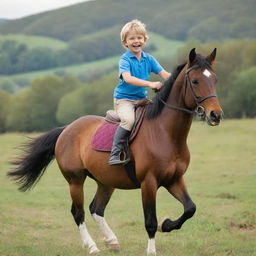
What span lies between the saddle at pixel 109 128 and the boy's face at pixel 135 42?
2.47 feet

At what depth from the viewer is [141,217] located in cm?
1396

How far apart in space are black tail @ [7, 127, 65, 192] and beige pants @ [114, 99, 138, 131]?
2.12 m

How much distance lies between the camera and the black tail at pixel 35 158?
418 inches

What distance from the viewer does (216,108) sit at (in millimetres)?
7324

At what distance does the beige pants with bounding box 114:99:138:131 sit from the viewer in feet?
28.0

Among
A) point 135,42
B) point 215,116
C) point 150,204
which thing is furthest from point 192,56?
point 150,204

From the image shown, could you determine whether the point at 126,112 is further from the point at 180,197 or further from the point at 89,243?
the point at 89,243

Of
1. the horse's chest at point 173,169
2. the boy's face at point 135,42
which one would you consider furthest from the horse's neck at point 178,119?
the boy's face at point 135,42

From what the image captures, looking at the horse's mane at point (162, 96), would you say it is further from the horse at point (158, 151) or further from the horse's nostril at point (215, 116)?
the horse's nostril at point (215, 116)

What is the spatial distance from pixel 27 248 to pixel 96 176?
5.43 feet

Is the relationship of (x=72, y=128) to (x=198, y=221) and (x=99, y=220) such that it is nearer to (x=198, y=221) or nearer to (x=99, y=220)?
(x=99, y=220)

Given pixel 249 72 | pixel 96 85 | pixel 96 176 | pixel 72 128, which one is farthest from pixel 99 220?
pixel 96 85

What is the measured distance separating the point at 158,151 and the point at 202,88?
3.65 ft

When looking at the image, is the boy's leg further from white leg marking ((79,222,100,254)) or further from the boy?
white leg marking ((79,222,100,254))
